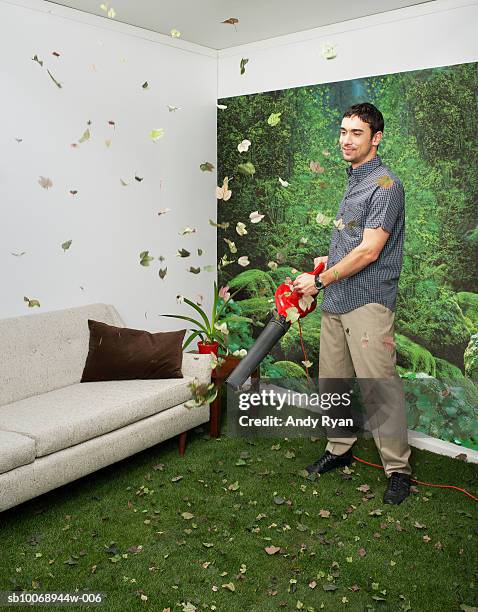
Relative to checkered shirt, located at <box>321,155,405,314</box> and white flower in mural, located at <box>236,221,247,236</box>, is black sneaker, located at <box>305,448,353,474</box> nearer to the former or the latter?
checkered shirt, located at <box>321,155,405,314</box>

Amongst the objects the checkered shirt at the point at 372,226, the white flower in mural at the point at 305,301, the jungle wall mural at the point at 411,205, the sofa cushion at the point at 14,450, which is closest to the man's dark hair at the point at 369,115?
the checkered shirt at the point at 372,226

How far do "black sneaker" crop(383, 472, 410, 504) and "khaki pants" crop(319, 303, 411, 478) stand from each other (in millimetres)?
30

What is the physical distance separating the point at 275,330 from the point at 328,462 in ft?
3.11

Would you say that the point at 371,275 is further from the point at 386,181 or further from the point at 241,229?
the point at 241,229

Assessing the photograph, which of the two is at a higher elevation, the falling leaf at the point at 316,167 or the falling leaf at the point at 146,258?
→ the falling leaf at the point at 316,167

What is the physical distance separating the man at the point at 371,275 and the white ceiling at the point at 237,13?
3.04 ft

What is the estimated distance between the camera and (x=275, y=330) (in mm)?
2955

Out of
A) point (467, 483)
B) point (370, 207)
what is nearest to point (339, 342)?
point (370, 207)

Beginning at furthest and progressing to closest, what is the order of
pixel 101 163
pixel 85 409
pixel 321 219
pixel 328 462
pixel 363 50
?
pixel 101 163 → pixel 363 50 → pixel 328 462 → pixel 85 409 → pixel 321 219

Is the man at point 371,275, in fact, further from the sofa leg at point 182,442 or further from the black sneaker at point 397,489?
the sofa leg at point 182,442

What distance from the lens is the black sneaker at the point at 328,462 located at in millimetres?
3480

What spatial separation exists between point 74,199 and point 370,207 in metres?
1.81

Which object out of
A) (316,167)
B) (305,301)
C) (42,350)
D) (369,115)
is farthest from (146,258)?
(369,115)

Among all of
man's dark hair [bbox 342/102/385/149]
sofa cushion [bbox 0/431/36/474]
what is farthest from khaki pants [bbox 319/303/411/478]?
sofa cushion [bbox 0/431/36/474]
